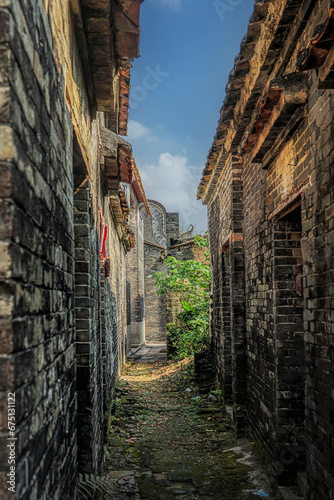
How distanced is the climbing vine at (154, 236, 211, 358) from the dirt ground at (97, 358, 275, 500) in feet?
6.92

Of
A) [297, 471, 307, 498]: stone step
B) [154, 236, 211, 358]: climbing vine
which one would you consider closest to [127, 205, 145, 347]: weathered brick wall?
[154, 236, 211, 358]: climbing vine

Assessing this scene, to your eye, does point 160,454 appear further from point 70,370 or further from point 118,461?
point 70,370

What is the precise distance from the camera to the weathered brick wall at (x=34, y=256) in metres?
1.22

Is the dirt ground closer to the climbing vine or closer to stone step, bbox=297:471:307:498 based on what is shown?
stone step, bbox=297:471:307:498

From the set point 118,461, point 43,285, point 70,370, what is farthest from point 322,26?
point 118,461

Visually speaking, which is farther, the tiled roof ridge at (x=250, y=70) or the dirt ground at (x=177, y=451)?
the dirt ground at (x=177, y=451)

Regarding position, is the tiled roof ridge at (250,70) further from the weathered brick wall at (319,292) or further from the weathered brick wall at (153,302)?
the weathered brick wall at (153,302)

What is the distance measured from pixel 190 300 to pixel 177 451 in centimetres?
733

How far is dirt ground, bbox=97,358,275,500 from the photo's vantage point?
14.4 feet

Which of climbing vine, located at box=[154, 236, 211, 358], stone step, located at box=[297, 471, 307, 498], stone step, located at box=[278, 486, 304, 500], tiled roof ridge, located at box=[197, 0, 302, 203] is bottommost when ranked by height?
stone step, located at box=[278, 486, 304, 500]

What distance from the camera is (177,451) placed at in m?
5.71

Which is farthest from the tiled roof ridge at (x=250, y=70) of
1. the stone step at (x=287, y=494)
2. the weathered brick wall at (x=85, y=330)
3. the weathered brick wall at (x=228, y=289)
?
the stone step at (x=287, y=494)

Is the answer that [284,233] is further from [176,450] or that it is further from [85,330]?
[176,450]

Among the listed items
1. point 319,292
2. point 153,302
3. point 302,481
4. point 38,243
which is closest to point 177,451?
point 302,481
